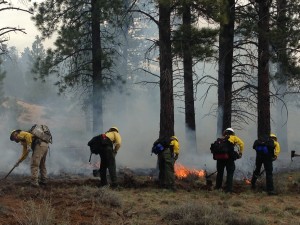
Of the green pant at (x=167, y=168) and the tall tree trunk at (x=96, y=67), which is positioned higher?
the tall tree trunk at (x=96, y=67)

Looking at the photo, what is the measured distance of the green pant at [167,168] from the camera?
10633 mm

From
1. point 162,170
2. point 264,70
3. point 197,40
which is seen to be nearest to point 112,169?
point 162,170

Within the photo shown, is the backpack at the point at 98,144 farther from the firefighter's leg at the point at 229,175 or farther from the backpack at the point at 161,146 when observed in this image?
the firefighter's leg at the point at 229,175

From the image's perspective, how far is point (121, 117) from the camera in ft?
95.9

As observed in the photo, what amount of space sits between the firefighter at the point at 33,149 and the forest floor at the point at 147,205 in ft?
1.19

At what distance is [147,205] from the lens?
8188mm

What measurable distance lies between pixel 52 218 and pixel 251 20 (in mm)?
11389

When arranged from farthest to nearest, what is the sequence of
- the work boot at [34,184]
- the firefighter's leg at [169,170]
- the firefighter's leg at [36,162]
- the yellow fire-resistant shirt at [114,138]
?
the yellow fire-resistant shirt at [114,138] → the firefighter's leg at [169,170] → the firefighter's leg at [36,162] → the work boot at [34,184]

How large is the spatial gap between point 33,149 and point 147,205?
158 inches

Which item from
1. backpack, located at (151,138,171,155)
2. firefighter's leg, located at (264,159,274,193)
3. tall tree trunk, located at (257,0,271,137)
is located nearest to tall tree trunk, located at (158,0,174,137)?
backpack, located at (151,138,171,155)

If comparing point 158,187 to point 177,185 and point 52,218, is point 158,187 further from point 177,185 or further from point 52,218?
point 52,218

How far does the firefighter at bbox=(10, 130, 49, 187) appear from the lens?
10367 millimetres

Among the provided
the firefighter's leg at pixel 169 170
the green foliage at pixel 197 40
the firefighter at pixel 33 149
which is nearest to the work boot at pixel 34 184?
the firefighter at pixel 33 149

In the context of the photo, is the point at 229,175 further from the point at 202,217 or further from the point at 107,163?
the point at 202,217
